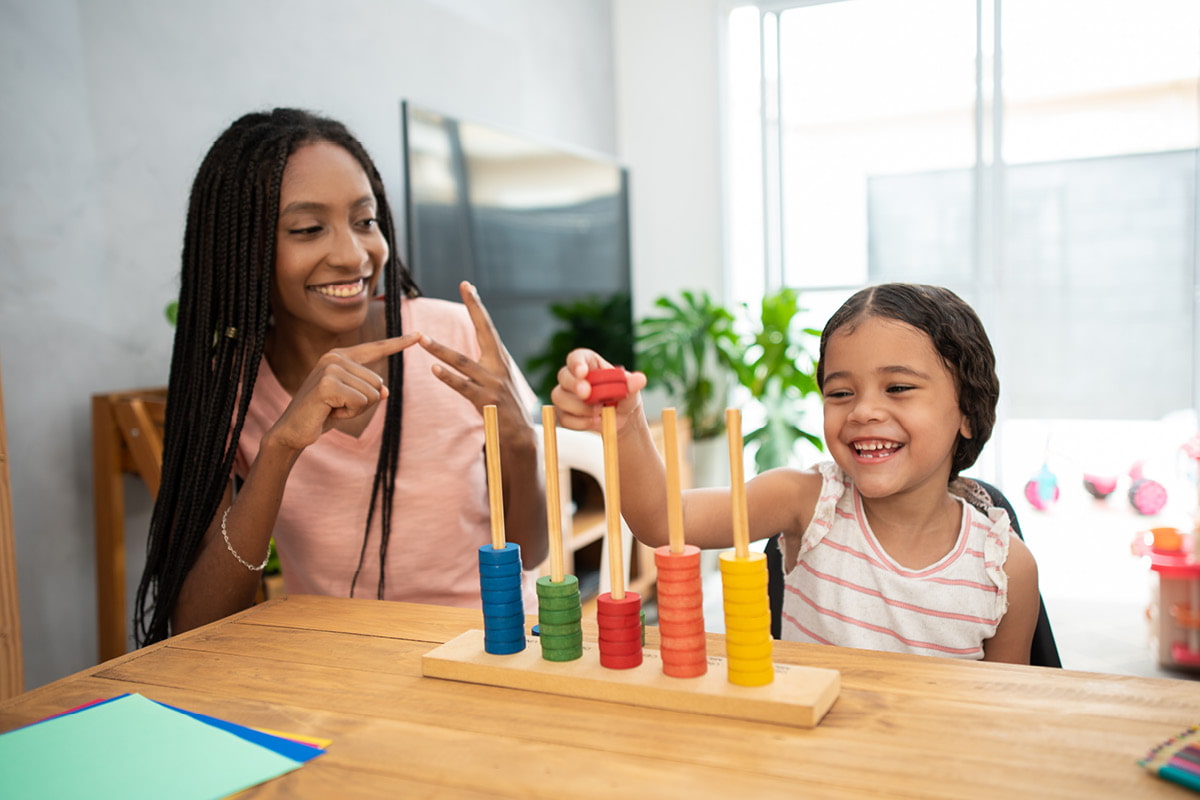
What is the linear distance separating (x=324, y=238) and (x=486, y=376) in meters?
0.36

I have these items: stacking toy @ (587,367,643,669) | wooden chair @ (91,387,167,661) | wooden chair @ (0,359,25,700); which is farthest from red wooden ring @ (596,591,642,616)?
wooden chair @ (91,387,167,661)

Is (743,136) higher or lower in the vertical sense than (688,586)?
higher

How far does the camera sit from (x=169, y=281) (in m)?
2.32

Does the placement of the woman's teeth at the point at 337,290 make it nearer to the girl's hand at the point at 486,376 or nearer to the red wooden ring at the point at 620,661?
the girl's hand at the point at 486,376

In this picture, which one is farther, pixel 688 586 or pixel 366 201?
pixel 366 201

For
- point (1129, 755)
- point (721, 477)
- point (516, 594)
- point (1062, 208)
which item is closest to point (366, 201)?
point (516, 594)

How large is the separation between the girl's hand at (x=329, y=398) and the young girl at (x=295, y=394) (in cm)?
14

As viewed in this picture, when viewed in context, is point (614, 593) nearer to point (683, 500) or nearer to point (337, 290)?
point (683, 500)

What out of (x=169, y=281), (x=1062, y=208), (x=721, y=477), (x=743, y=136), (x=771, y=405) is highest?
(x=743, y=136)

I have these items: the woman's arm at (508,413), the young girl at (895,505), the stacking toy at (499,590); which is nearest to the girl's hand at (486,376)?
the woman's arm at (508,413)

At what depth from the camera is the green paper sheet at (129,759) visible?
0.76 metres

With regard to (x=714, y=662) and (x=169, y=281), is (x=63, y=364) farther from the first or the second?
(x=714, y=662)

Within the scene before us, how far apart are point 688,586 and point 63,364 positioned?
176 cm

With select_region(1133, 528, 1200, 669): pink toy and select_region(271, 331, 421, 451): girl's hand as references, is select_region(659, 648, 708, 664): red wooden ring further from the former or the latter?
select_region(1133, 528, 1200, 669): pink toy
